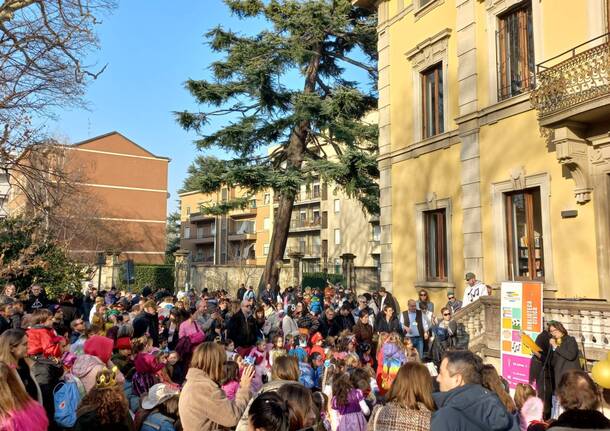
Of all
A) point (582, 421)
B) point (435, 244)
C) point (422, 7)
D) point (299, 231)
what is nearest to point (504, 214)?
point (435, 244)

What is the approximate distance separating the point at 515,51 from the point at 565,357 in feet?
28.6

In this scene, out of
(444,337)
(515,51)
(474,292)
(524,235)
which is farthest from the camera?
(515,51)

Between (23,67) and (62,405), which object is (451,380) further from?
(23,67)

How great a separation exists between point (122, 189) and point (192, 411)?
56996mm

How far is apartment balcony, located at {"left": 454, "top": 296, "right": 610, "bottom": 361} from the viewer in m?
9.07

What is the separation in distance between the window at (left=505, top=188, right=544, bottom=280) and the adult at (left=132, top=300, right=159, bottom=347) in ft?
28.1

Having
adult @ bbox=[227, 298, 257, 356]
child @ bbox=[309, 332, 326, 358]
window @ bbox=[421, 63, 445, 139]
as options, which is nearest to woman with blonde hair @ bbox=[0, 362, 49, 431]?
child @ bbox=[309, 332, 326, 358]

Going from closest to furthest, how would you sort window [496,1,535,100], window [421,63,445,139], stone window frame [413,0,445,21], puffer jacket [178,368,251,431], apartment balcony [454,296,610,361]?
puffer jacket [178,368,251,431] < apartment balcony [454,296,610,361] < window [496,1,535,100] < stone window frame [413,0,445,21] < window [421,63,445,139]

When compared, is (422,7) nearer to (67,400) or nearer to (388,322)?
(388,322)

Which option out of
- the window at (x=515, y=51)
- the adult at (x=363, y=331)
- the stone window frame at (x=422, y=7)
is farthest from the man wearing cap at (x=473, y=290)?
the stone window frame at (x=422, y=7)

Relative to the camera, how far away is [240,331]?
1027 cm

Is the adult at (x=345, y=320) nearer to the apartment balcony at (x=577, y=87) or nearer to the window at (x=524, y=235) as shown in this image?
the window at (x=524, y=235)

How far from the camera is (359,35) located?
78.5ft

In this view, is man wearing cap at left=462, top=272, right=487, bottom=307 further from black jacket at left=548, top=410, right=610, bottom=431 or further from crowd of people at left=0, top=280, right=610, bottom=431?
black jacket at left=548, top=410, right=610, bottom=431
